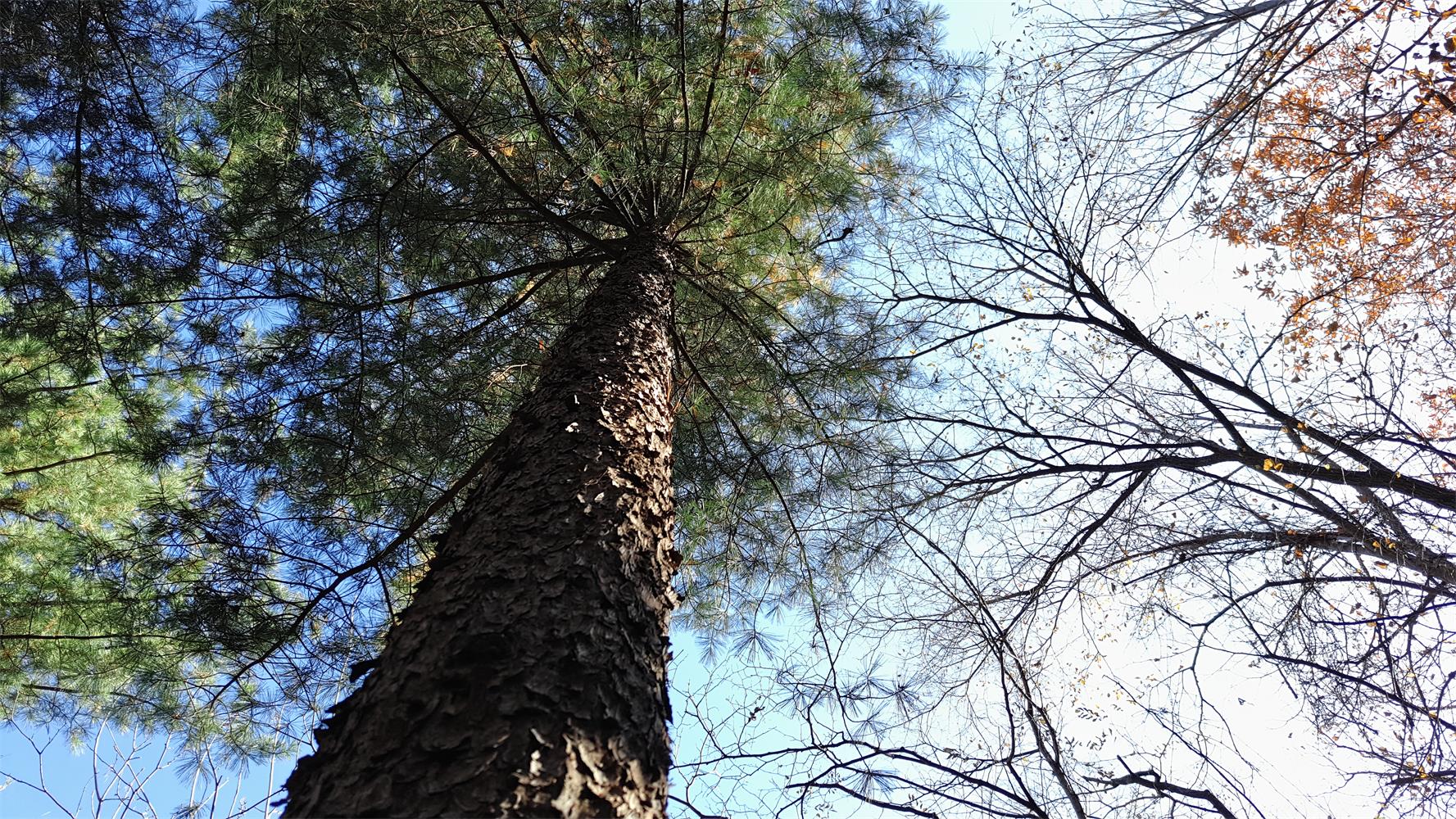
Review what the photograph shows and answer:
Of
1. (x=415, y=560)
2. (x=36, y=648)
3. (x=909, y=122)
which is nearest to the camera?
(x=415, y=560)

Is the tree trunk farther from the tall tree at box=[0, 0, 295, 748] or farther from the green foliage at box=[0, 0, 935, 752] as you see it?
the tall tree at box=[0, 0, 295, 748]

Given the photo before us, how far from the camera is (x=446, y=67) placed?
3.56 meters

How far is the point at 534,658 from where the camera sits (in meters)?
1.30

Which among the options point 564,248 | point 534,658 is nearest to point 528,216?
point 564,248

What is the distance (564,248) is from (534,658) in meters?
3.36

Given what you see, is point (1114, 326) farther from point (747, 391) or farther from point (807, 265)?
point (747, 391)

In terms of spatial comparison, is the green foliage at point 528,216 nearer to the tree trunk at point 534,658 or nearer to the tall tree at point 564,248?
the tall tree at point 564,248

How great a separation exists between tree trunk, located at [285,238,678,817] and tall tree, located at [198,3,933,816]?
195 millimetres

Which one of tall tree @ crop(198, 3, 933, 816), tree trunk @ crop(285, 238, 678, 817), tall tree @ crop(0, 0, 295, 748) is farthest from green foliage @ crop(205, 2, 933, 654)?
Result: tree trunk @ crop(285, 238, 678, 817)

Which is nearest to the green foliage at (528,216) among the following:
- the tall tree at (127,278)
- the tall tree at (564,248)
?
the tall tree at (564,248)

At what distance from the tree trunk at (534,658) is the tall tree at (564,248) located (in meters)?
0.19

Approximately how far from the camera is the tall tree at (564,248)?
3275 millimetres

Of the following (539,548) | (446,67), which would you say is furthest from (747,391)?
(539,548)

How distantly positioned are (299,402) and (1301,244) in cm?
675
